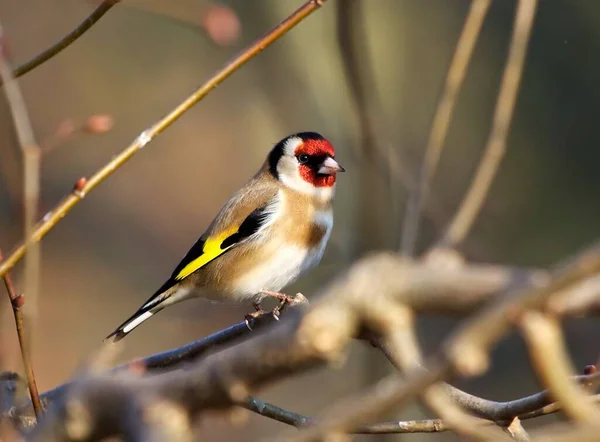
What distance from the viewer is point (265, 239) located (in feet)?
12.7

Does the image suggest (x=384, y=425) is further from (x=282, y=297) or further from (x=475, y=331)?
(x=475, y=331)

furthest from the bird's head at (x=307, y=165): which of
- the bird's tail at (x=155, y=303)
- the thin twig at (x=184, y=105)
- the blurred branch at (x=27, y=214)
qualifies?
the blurred branch at (x=27, y=214)

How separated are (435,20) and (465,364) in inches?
371

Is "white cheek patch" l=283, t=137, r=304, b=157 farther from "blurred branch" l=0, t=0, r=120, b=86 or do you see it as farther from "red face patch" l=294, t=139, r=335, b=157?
"blurred branch" l=0, t=0, r=120, b=86

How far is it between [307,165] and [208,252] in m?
0.61

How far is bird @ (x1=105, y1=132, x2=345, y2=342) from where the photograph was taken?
3.83 meters

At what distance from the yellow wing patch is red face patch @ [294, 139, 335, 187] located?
0.41 metres

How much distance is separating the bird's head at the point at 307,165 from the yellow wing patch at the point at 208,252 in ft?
1.22

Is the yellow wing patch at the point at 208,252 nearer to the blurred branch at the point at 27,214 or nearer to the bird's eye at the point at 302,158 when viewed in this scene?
the bird's eye at the point at 302,158

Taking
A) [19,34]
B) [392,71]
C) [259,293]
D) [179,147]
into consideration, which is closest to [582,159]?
[392,71]

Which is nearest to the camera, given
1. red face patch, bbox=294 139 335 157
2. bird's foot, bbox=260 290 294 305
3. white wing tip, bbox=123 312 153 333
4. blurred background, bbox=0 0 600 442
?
bird's foot, bbox=260 290 294 305

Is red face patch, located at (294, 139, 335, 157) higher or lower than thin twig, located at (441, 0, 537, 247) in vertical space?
higher

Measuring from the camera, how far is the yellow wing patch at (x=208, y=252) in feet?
12.9

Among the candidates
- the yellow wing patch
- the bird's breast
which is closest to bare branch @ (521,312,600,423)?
the bird's breast
